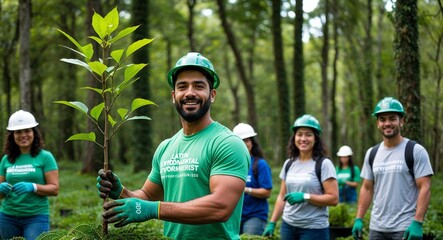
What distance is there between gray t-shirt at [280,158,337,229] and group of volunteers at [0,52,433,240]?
0.01m

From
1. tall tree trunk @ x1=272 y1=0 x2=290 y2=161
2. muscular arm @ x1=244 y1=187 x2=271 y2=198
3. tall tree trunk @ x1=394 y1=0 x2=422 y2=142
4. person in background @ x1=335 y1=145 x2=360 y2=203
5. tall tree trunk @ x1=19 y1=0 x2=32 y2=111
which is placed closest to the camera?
muscular arm @ x1=244 y1=187 x2=271 y2=198

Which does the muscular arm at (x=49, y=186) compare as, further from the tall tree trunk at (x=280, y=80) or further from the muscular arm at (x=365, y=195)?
the tall tree trunk at (x=280, y=80)

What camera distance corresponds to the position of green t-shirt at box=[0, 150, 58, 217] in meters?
5.61

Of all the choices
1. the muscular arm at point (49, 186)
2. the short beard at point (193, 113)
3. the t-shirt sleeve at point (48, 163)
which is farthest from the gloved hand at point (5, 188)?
the short beard at point (193, 113)

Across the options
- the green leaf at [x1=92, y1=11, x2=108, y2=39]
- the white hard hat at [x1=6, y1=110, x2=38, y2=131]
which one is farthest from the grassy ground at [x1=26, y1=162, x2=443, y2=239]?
the white hard hat at [x1=6, y1=110, x2=38, y2=131]

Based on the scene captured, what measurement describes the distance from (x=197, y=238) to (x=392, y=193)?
2.96 m

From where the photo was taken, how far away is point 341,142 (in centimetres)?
4319

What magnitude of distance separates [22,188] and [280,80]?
14.6 metres

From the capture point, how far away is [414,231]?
16.1ft

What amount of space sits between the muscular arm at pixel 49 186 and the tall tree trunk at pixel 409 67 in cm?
519

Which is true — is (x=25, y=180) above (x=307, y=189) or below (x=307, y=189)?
above

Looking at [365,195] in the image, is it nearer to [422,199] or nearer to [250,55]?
[422,199]

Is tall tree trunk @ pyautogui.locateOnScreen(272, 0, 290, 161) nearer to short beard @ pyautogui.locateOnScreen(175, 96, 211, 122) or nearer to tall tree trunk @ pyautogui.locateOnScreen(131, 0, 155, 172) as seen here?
tall tree trunk @ pyautogui.locateOnScreen(131, 0, 155, 172)

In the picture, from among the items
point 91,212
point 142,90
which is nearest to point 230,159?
point 91,212
